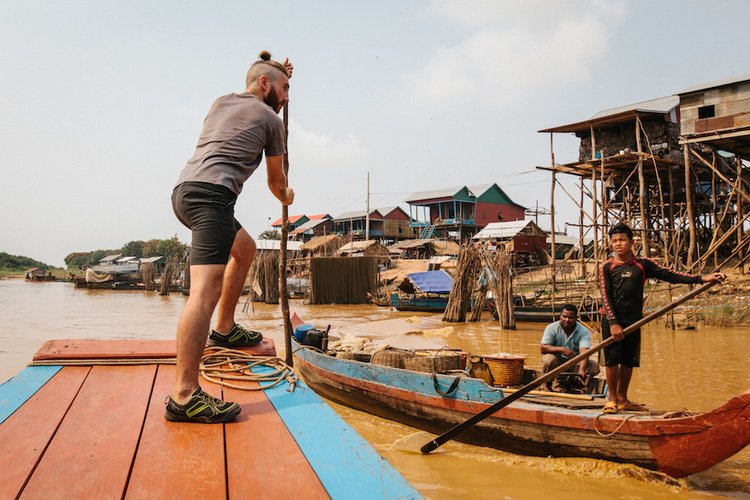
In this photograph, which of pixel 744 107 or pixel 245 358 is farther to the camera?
pixel 744 107

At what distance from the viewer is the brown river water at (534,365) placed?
15.8 ft

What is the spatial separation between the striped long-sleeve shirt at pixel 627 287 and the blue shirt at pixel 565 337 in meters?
1.75

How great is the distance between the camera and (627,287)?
486 cm

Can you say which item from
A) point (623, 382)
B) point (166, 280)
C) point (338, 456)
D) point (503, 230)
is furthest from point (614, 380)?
point (166, 280)

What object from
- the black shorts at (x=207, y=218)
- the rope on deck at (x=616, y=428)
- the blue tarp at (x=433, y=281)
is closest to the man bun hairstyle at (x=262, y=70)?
the black shorts at (x=207, y=218)

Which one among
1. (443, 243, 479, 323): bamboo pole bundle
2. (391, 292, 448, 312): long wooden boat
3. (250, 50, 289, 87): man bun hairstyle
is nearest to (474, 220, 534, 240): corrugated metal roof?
(391, 292, 448, 312): long wooden boat

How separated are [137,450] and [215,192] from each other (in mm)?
1095

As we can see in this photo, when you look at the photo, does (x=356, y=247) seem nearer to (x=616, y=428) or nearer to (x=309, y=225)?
(x=309, y=225)

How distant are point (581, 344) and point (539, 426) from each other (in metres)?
1.69

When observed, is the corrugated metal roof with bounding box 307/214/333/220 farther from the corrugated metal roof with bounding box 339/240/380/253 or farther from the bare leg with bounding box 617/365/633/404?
the bare leg with bounding box 617/365/633/404

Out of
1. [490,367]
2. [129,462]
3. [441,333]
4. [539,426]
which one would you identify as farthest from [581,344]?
[441,333]

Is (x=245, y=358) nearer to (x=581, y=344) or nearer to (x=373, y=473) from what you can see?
(x=373, y=473)

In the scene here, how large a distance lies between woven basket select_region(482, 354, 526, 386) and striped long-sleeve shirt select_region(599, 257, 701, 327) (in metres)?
1.58

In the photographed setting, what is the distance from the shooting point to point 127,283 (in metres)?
41.6
